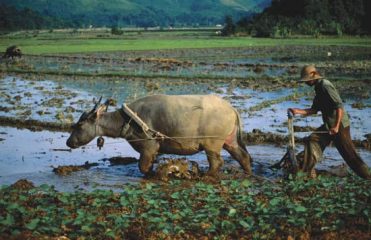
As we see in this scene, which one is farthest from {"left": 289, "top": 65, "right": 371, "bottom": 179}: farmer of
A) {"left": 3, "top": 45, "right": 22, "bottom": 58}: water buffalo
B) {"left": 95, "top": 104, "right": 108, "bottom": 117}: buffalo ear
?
{"left": 3, "top": 45, "right": 22, "bottom": 58}: water buffalo

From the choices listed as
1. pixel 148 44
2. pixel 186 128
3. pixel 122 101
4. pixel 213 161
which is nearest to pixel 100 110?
pixel 186 128

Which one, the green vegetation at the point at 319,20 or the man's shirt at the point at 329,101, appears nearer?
the man's shirt at the point at 329,101

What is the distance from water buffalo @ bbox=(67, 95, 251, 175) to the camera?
7871 mm

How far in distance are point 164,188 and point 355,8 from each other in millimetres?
54762

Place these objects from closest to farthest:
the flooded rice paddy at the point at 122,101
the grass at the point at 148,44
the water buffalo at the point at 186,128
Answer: the water buffalo at the point at 186,128 < the flooded rice paddy at the point at 122,101 < the grass at the point at 148,44

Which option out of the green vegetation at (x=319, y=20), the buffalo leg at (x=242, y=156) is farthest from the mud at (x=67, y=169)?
the green vegetation at (x=319, y=20)

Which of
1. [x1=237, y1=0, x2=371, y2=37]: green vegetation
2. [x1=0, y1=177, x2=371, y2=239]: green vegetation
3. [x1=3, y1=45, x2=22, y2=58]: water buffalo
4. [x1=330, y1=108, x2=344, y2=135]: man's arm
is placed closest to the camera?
[x1=0, y1=177, x2=371, y2=239]: green vegetation

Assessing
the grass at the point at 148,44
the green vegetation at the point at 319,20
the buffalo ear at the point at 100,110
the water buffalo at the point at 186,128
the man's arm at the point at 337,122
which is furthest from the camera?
the green vegetation at the point at 319,20

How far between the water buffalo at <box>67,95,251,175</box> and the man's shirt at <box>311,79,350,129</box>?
132 cm

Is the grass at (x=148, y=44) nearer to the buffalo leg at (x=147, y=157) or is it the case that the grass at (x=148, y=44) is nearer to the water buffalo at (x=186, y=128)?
the water buffalo at (x=186, y=128)

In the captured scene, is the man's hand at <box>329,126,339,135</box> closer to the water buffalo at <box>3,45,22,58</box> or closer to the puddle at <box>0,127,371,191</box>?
the puddle at <box>0,127,371,191</box>

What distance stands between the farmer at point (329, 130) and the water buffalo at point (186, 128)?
3.49 feet

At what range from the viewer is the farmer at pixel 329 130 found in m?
6.98

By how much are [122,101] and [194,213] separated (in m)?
9.68
